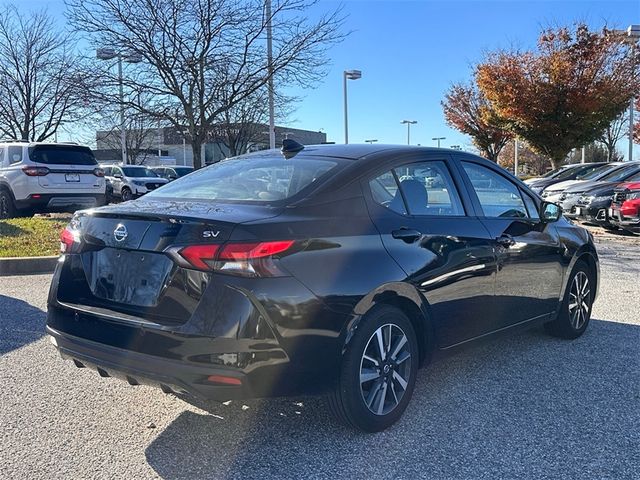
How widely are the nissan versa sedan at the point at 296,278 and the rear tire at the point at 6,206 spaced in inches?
386

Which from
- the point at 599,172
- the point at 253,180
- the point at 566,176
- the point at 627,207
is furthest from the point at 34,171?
the point at 566,176

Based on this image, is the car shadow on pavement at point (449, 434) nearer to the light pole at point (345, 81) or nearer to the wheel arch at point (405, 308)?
the wheel arch at point (405, 308)

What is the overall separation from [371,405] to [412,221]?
110 cm

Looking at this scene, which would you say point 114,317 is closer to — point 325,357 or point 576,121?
point 325,357

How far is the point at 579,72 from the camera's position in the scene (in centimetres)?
2066

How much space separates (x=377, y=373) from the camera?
3.32m

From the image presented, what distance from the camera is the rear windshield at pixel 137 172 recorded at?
907 inches

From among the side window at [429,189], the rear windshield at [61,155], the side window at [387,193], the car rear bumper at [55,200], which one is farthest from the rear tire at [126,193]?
the side window at [387,193]

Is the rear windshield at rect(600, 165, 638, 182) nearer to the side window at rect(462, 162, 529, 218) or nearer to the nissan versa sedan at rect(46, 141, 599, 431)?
the side window at rect(462, 162, 529, 218)

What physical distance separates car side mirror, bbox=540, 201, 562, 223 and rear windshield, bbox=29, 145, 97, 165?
10.3 m

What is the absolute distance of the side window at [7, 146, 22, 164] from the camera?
1205 centimetres

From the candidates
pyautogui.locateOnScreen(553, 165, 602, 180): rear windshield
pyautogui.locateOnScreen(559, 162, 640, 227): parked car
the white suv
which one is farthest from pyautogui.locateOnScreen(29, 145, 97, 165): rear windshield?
pyautogui.locateOnScreen(553, 165, 602, 180): rear windshield

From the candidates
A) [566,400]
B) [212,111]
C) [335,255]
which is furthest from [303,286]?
[212,111]

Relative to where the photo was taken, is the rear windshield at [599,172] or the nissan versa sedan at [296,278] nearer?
the nissan versa sedan at [296,278]
